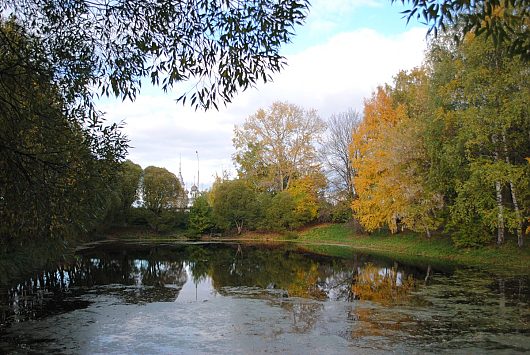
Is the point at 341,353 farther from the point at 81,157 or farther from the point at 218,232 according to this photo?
the point at 218,232

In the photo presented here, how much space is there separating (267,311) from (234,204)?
28.4 metres

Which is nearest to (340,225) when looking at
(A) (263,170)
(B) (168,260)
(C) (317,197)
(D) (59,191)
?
(C) (317,197)

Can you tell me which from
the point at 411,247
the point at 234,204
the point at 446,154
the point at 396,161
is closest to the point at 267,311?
the point at 446,154

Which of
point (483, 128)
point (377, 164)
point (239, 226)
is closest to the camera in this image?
point (483, 128)

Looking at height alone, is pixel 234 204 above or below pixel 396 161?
below

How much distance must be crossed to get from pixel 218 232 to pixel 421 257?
22.7 metres

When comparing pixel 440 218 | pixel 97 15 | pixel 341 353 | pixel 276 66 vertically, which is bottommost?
pixel 341 353

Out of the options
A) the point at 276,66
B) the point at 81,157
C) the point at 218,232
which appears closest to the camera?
the point at 276,66

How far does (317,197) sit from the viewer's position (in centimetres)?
3850

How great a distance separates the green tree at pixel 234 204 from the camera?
38.5 m

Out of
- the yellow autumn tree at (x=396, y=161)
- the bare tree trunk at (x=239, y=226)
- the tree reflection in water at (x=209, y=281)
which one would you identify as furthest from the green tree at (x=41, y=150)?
the bare tree trunk at (x=239, y=226)

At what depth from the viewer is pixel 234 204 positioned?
126 feet

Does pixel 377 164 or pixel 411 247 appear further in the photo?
pixel 377 164

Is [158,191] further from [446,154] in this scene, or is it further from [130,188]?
[446,154]
